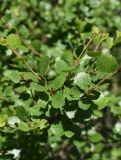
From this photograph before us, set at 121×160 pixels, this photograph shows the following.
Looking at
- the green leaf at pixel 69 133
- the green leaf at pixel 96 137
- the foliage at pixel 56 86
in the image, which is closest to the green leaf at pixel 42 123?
the foliage at pixel 56 86

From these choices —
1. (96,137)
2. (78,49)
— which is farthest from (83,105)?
(96,137)

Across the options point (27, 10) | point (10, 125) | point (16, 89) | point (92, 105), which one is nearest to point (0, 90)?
point (16, 89)

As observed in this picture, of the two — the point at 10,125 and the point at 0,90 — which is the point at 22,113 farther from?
the point at 0,90

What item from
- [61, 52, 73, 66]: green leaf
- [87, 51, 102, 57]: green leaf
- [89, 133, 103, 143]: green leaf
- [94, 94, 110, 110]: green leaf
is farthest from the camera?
[89, 133, 103, 143]: green leaf

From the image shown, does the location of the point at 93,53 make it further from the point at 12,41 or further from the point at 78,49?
the point at 12,41

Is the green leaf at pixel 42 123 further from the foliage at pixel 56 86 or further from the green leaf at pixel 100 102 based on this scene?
the green leaf at pixel 100 102

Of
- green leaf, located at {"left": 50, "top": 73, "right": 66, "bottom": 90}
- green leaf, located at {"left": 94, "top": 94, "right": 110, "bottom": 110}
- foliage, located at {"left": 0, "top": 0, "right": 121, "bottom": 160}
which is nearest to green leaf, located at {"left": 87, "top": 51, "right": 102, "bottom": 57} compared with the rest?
foliage, located at {"left": 0, "top": 0, "right": 121, "bottom": 160}

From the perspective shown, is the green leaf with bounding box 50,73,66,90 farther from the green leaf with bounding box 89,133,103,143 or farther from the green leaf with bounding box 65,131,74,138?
the green leaf with bounding box 89,133,103,143
